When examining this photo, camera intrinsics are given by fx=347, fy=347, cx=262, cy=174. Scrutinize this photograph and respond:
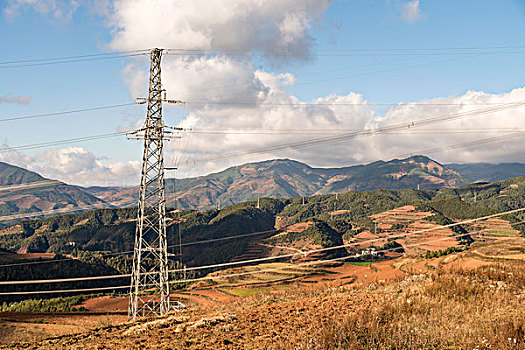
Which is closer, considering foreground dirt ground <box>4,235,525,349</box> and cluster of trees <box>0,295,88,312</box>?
foreground dirt ground <box>4,235,525,349</box>

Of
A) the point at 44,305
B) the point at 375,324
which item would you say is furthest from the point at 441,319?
the point at 44,305

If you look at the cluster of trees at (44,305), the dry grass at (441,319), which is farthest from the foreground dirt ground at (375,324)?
the cluster of trees at (44,305)

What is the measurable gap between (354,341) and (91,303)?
472 ft

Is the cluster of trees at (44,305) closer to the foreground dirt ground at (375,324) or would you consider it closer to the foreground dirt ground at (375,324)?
the foreground dirt ground at (375,324)

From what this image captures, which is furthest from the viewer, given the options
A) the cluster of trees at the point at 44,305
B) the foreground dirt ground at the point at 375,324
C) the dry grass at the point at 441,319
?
the cluster of trees at the point at 44,305

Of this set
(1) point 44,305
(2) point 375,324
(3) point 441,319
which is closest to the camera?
(2) point 375,324

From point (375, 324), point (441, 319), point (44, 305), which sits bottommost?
point (44, 305)

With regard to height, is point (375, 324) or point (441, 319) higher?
point (375, 324)

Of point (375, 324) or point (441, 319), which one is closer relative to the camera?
point (375, 324)

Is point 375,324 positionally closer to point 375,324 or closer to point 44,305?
point 375,324

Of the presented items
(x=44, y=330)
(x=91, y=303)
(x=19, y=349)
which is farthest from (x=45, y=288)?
(x=19, y=349)

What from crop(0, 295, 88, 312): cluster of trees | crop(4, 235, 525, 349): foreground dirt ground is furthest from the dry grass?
Result: crop(0, 295, 88, 312): cluster of trees

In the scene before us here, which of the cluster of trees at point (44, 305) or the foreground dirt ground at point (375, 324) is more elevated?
the foreground dirt ground at point (375, 324)

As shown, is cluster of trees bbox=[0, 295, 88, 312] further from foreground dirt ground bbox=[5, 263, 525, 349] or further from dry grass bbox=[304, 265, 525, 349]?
dry grass bbox=[304, 265, 525, 349]
